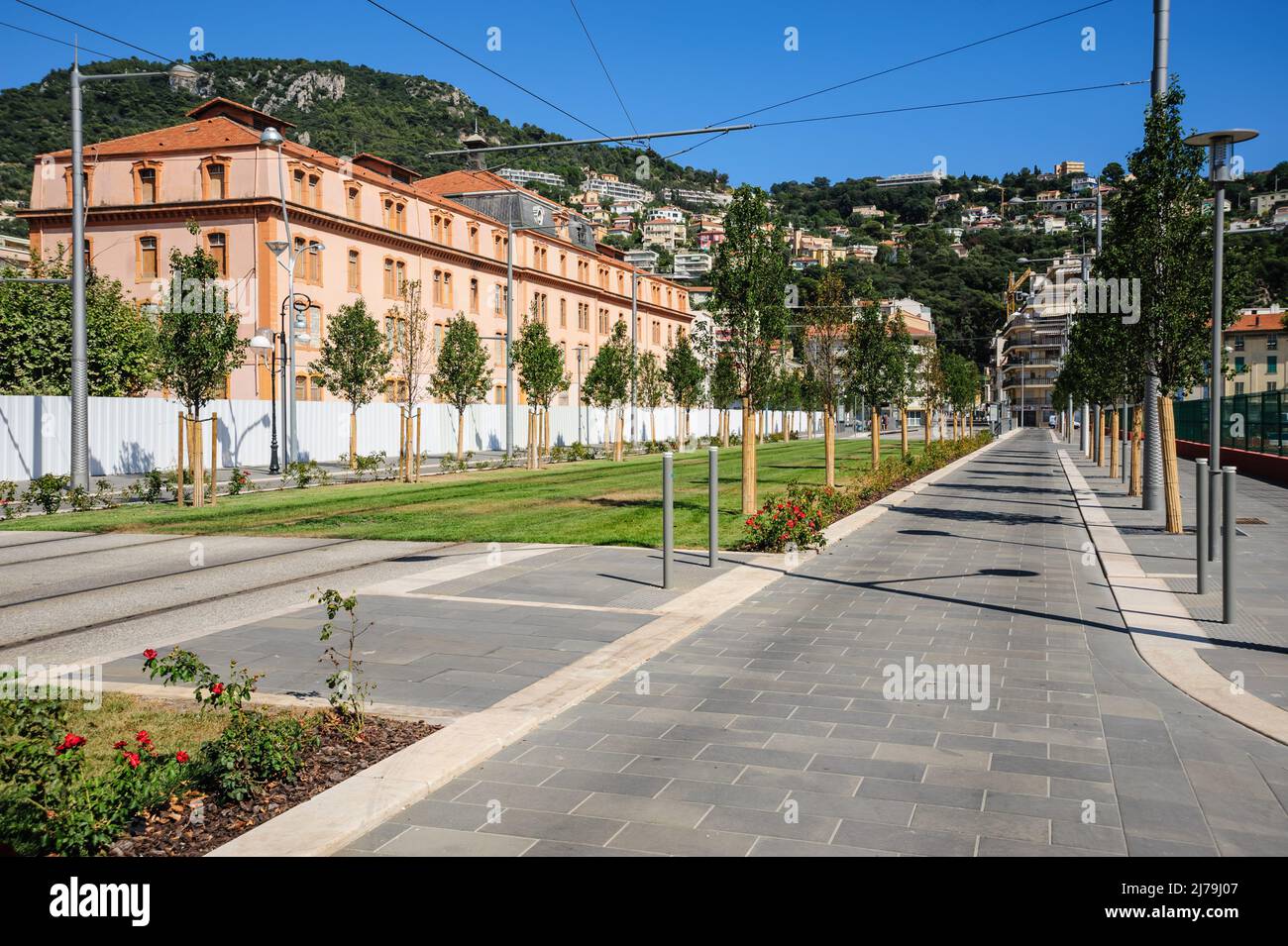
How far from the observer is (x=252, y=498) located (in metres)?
24.5

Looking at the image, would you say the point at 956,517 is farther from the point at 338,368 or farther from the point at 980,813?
the point at 338,368

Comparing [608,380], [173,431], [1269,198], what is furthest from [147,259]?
[1269,198]

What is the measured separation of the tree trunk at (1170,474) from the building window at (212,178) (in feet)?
134

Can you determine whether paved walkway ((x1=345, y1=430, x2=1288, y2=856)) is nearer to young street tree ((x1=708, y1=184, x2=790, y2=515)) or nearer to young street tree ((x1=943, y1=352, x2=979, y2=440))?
young street tree ((x1=708, y1=184, x2=790, y2=515))

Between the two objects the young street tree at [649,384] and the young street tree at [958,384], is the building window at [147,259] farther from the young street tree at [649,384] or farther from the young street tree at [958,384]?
the young street tree at [958,384]

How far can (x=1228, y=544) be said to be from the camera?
834 cm

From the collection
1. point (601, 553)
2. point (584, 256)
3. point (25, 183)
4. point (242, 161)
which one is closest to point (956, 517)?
point (601, 553)

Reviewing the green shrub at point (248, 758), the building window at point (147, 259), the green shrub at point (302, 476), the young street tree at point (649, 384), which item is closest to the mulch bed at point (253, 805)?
the green shrub at point (248, 758)

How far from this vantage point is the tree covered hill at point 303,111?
59188 mm

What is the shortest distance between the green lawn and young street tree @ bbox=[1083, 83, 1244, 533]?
7.06m

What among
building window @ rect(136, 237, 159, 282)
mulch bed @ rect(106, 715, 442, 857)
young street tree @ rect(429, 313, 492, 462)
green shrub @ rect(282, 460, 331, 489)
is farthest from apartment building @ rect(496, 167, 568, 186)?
mulch bed @ rect(106, 715, 442, 857)

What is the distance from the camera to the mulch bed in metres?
4.30
